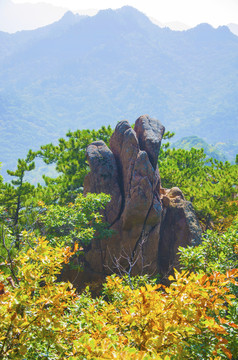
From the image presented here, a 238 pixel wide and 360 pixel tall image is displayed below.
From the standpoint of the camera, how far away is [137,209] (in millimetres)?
12242

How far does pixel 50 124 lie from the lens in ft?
614

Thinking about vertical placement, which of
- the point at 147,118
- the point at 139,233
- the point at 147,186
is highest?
the point at 147,118

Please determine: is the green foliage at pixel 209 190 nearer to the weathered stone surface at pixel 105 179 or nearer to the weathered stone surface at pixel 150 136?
the weathered stone surface at pixel 150 136

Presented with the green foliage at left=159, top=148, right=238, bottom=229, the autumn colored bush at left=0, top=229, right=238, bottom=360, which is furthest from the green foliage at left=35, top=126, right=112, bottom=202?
the autumn colored bush at left=0, top=229, right=238, bottom=360

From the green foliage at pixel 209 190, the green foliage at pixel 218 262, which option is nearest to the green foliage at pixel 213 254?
the green foliage at pixel 218 262

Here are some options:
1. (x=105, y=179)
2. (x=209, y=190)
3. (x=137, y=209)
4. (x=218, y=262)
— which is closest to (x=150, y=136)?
(x=105, y=179)

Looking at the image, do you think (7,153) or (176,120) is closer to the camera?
(7,153)

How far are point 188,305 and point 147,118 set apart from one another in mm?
12113

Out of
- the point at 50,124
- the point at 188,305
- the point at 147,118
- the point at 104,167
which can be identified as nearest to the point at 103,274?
the point at 104,167

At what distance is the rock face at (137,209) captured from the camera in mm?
12469

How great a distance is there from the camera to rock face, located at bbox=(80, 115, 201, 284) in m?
12.5

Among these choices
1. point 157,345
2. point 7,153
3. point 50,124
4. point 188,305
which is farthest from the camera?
point 50,124

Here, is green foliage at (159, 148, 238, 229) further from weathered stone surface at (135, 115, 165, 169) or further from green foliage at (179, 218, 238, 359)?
green foliage at (179, 218, 238, 359)

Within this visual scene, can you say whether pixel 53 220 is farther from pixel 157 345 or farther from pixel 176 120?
pixel 176 120
